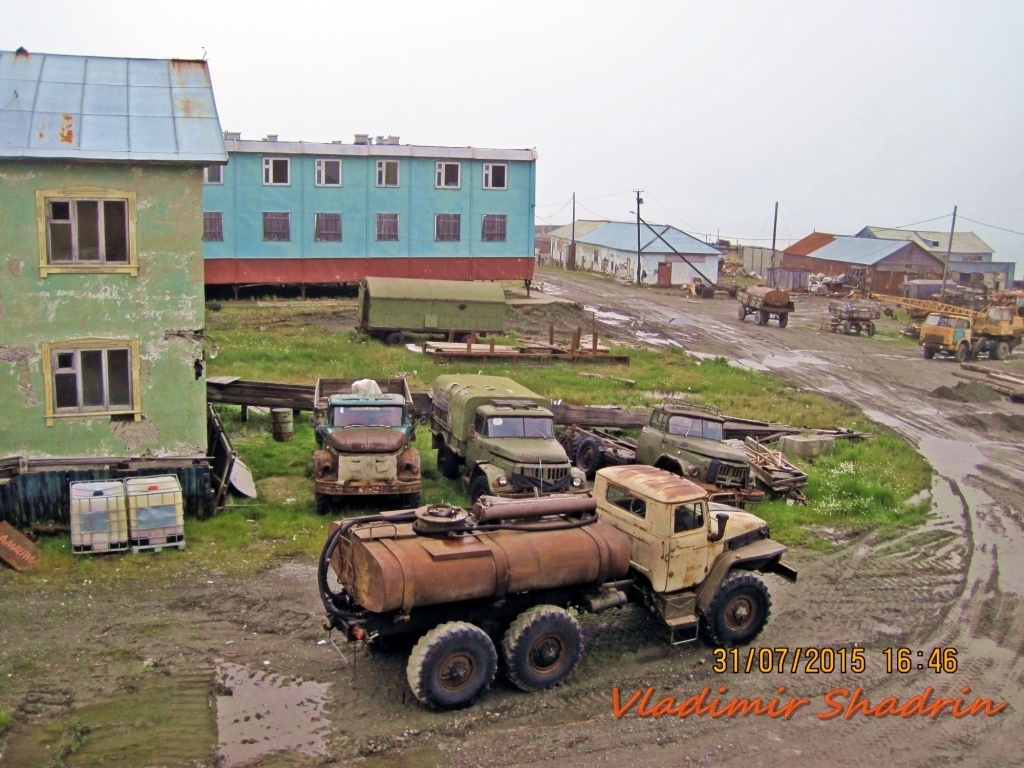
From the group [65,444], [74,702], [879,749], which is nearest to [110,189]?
[65,444]

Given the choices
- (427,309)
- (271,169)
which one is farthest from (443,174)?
(427,309)

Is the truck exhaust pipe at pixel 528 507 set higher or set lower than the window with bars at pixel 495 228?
lower

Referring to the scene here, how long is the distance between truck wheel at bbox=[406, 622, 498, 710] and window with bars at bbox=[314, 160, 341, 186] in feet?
112

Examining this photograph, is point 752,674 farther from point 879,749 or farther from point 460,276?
point 460,276

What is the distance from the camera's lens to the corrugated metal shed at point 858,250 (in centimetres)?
6425

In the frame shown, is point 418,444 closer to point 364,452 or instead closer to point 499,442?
point 499,442

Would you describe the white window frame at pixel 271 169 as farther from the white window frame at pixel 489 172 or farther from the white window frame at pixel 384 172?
the white window frame at pixel 489 172

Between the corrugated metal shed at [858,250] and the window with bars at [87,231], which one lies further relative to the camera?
the corrugated metal shed at [858,250]

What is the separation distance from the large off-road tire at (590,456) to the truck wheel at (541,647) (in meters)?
8.91

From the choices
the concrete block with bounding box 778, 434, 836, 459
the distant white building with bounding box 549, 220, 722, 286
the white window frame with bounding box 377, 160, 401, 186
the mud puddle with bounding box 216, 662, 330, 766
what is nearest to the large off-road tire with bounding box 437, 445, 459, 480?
the concrete block with bounding box 778, 434, 836, 459

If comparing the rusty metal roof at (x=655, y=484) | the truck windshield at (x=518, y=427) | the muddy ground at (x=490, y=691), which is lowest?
the muddy ground at (x=490, y=691)

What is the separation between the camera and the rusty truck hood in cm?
1659

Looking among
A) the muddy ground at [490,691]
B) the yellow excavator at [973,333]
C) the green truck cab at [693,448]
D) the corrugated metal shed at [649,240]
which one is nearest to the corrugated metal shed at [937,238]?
the corrugated metal shed at [649,240]

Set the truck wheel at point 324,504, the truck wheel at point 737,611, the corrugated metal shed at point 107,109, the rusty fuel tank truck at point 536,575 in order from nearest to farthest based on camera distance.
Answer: the rusty fuel tank truck at point 536,575
the truck wheel at point 737,611
the corrugated metal shed at point 107,109
the truck wheel at point 324,504
